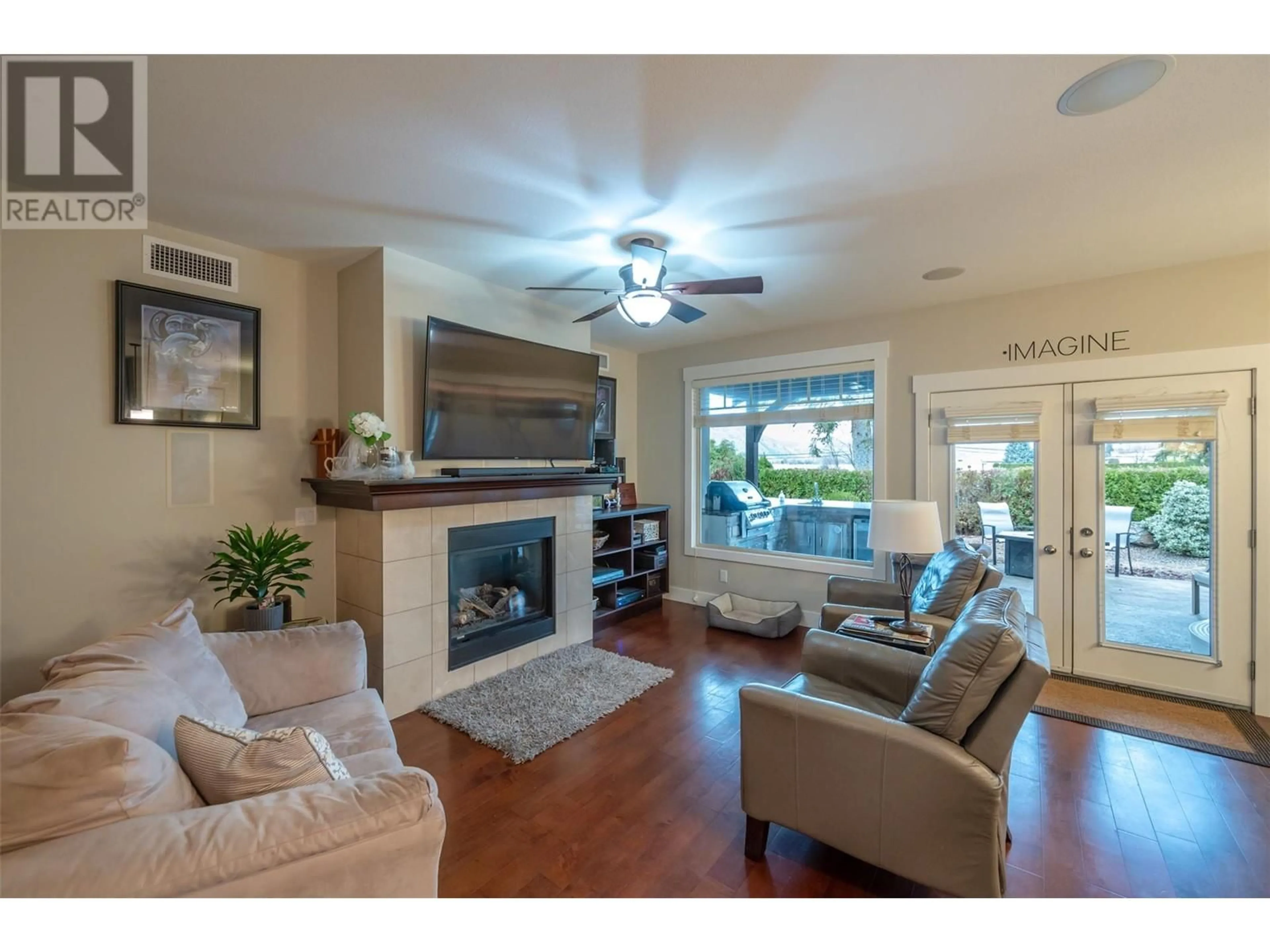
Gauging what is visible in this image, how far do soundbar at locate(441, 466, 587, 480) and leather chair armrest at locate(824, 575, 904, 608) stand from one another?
1961 millimetres

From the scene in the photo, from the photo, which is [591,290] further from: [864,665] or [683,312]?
[864,665]

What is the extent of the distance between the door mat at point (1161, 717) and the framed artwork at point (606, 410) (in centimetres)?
356

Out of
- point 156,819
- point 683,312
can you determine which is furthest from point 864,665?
point 156,819

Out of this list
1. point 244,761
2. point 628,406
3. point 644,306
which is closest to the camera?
point 244,761

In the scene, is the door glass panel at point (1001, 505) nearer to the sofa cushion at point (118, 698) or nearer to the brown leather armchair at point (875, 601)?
the brown leather armchair at point (875, 601)

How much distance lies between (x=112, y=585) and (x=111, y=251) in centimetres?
156

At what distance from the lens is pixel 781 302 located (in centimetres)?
372

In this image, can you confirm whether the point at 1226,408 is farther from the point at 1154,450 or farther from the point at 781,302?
the point at 781,302

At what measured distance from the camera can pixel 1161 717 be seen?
2.79 m

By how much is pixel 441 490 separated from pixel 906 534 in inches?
96.0

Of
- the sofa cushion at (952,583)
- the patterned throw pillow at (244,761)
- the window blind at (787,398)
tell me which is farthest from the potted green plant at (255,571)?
the window blind at (787,398)

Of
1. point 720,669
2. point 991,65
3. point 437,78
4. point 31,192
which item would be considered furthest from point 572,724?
point 31,192

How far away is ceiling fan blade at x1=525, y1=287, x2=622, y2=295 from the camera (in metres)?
2.66
